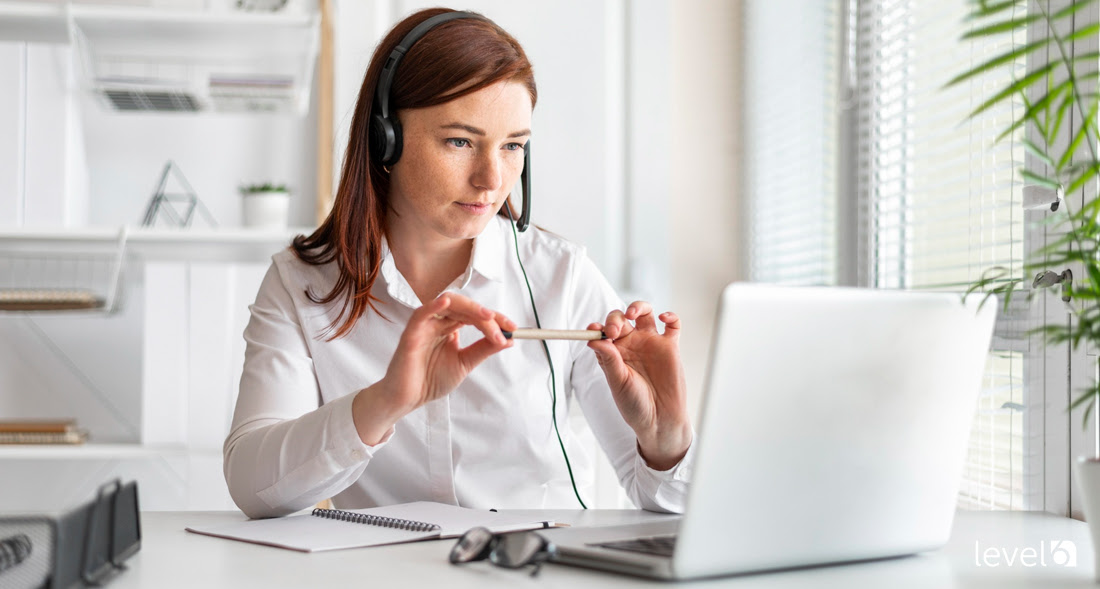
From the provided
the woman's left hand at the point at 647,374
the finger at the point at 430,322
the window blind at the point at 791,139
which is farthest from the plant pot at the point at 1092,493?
the window blind at the point at 791,139

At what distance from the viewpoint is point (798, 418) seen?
0.75m

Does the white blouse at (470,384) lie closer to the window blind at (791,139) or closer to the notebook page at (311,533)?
the notebook page at (311,533)

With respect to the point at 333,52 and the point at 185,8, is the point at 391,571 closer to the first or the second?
the point at 333,52

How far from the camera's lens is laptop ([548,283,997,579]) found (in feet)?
2.38

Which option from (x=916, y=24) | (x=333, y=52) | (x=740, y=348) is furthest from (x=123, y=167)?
(x=740, y=348)

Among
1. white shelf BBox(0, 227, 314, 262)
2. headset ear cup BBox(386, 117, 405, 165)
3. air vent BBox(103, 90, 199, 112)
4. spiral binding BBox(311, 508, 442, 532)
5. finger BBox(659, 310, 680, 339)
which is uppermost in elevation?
air vent BBox(103, 90, 199, 112)

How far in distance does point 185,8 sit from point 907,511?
221cm

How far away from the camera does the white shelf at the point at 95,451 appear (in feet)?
7.02

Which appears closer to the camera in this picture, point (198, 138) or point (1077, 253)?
point (1077, 253)

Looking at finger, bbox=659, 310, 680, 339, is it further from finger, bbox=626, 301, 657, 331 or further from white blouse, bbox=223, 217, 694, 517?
white blouse, bbox=223, 217, 694, 517

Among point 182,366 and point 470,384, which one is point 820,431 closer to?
point 470,384

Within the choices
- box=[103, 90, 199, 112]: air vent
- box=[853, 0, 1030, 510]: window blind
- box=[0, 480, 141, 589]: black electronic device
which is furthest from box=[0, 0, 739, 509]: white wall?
box=[0, 480, 141, 589]: black electronic device

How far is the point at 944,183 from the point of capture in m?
1.71

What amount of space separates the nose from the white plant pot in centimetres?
115
